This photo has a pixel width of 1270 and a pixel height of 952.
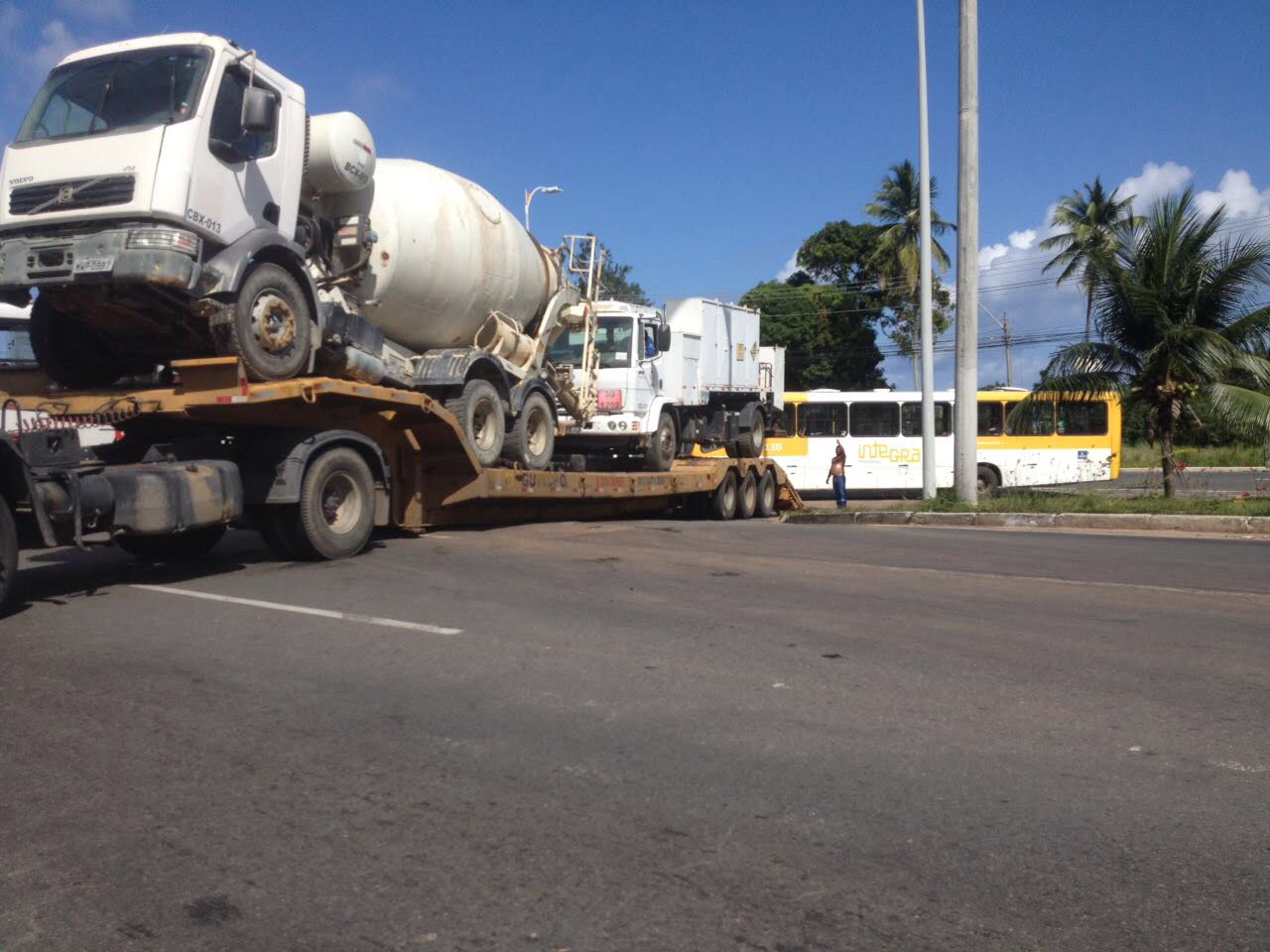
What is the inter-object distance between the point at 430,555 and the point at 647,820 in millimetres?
6938

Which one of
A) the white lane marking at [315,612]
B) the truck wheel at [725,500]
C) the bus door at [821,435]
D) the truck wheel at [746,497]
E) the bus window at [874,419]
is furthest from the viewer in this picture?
the bus door at [821,435]

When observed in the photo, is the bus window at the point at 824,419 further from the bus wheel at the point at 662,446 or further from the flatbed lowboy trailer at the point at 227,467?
the flatbed lowboy trailer at the point at 227,467

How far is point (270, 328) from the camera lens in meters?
9.09

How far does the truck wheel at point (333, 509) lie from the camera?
963cm

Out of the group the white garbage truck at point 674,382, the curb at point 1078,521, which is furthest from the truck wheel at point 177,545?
the curb at point 1078,521

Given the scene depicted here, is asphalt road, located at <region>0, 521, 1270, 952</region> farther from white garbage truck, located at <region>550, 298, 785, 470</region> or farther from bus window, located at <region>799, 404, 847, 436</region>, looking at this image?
bus window, located at <region>799, 404, 847, 436</region>

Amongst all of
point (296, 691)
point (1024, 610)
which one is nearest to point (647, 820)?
point (296, 691)

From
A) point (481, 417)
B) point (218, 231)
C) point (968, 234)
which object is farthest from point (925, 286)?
point (218, 231)

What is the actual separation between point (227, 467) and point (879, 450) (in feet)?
80.0

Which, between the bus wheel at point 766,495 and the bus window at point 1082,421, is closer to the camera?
the bus wheel at point 766,495

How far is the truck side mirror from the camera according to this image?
8.59 m

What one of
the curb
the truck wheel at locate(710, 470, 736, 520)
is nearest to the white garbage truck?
the truck wheel at locate(710, 470, 736, 520)

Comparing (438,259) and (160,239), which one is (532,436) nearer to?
(438,259)

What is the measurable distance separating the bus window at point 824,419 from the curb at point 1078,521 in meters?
13.1
